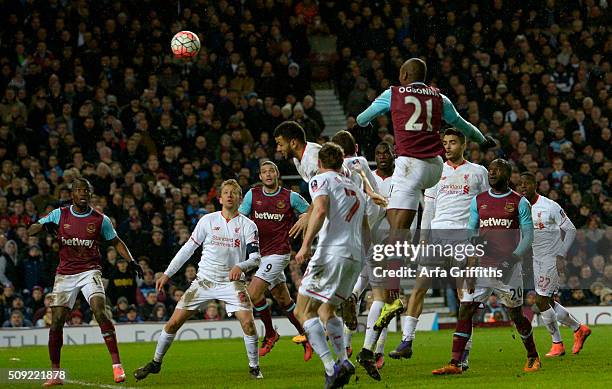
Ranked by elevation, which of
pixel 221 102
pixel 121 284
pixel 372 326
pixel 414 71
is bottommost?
pixel 121 284

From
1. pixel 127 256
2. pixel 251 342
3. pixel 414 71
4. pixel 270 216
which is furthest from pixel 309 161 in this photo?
pixel 270 216

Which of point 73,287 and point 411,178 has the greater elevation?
point 411,178

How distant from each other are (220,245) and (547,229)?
5166 mm

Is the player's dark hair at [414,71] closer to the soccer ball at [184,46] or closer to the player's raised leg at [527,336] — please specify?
the player's raised leg at [527,336]

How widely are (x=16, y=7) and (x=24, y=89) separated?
2.90 metres

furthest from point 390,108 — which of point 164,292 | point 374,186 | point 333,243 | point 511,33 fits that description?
point 511,33

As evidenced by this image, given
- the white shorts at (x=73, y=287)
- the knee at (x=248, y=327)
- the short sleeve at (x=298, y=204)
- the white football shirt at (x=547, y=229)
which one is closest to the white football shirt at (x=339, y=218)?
the knee at (x=248, y=327)

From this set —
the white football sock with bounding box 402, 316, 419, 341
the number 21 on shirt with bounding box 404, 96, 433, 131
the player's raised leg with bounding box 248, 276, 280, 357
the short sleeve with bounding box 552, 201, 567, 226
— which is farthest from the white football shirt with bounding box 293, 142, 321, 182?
the short sleeve with bounding box 552, 201, 567, 226

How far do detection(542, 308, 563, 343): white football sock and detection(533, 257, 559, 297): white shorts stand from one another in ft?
0.81

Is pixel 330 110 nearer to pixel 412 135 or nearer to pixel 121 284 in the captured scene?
pixel 121 284

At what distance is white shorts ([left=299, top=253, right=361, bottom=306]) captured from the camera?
9.95 meters

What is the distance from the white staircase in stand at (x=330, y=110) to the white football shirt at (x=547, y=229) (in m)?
11.1

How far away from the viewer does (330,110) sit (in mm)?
27188

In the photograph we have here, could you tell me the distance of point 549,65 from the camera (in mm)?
27125
